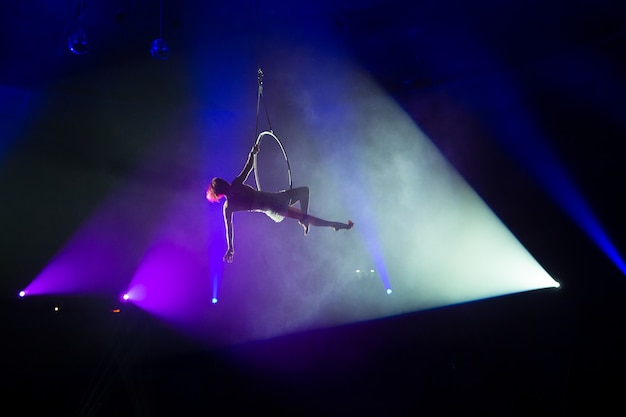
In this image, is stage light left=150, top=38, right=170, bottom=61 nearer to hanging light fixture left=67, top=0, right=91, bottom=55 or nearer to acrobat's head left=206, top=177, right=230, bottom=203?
hanging light fixture left=67, top=0, right=91, bottom=55

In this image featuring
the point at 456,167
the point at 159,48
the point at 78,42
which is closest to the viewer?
the point at 78,42

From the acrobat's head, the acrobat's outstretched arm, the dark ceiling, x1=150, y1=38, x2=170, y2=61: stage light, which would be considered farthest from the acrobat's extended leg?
the dark ceiling

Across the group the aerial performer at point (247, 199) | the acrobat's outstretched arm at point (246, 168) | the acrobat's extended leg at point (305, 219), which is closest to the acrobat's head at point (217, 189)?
the aerial performer at point (247, 199)

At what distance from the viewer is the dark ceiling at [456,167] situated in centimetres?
560

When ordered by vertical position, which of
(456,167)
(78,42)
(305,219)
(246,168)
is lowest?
(305,219)

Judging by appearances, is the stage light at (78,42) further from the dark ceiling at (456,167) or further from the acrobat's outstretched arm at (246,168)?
the acrobat's outstretched arm at (246,168)

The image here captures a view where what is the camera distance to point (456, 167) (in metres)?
7.21

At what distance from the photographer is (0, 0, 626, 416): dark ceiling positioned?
560 cm

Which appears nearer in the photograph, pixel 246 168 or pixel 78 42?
pixel 78 42

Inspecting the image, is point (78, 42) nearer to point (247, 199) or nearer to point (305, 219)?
point (247, 199)

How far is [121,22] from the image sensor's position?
17.7 ft

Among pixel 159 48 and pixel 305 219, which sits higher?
pixel 159 48

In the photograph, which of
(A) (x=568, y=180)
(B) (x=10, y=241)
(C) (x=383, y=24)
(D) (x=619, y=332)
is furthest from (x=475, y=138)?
(B) (x=10, y=241)

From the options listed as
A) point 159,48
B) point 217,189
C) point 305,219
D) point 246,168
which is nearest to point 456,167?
point 305,219
